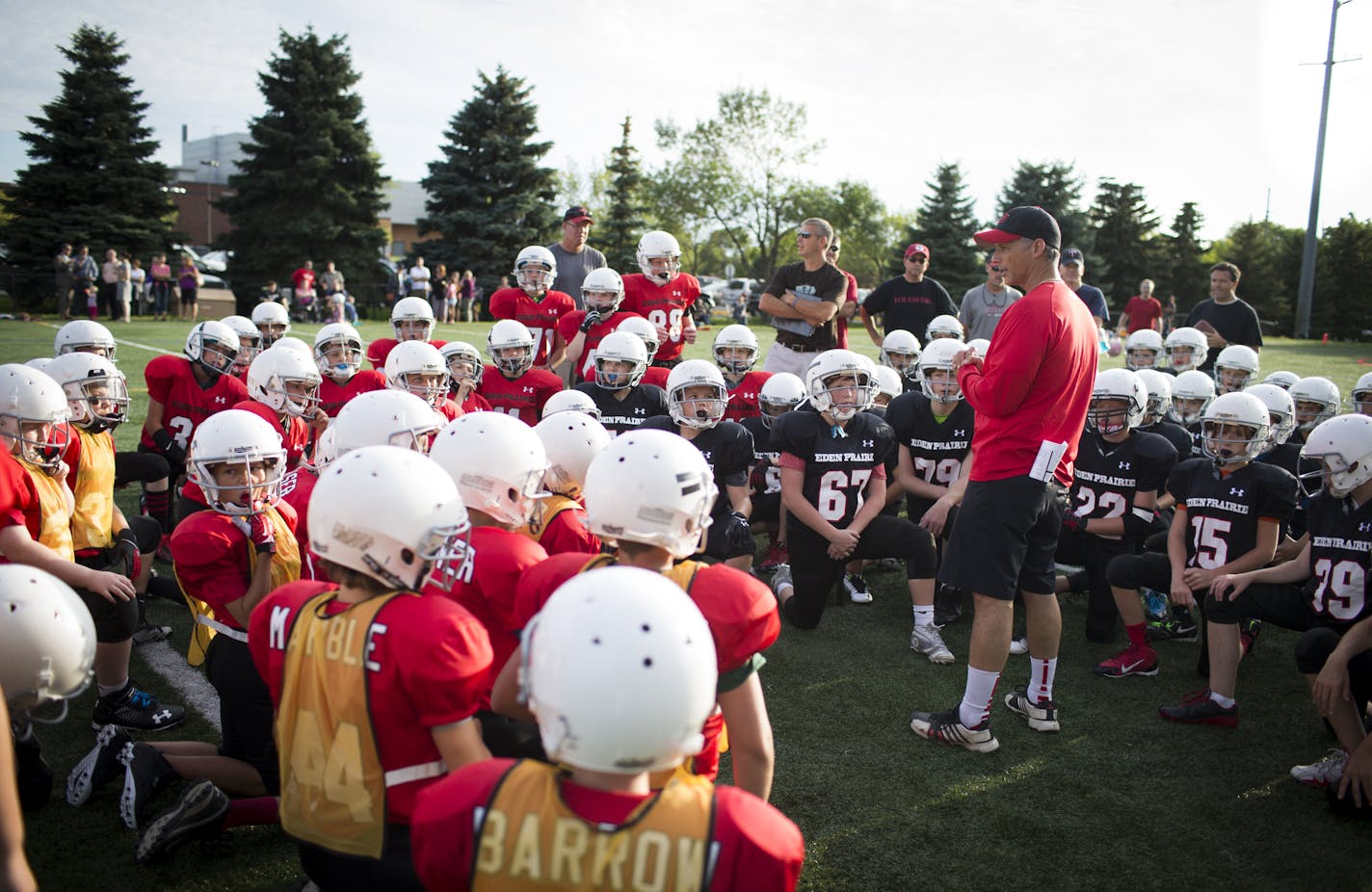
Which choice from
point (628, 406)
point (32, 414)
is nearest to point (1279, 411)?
point (628, 406)

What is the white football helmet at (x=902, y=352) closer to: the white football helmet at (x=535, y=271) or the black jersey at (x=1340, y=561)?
the white football helmet at (x=535, y=271)

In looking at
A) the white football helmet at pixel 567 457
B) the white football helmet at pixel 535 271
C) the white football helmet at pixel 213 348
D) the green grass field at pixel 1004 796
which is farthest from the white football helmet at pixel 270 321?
the white football helmet at pixel 567 457

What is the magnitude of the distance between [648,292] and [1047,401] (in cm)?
461

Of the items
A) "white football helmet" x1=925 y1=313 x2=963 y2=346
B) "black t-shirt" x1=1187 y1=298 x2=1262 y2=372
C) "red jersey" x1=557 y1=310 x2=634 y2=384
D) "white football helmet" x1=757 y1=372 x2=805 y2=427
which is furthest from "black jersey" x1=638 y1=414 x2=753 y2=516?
"black t-shirt" x1=1187 y1=298 x2=1262 y2=372

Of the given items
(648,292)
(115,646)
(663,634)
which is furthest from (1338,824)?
(648,292)

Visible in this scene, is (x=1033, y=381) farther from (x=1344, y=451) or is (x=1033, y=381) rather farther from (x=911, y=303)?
(x=911, y=303)

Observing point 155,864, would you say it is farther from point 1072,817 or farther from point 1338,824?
point 1338,824

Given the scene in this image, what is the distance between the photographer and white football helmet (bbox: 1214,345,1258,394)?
24.6ft

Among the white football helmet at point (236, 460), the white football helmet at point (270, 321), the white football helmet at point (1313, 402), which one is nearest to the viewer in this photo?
the white football helmet at point (236, 460)

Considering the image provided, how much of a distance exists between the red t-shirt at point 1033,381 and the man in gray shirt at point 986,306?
5.10 metres

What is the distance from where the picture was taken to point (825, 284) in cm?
777

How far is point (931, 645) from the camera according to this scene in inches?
207

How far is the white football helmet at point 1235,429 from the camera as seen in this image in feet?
16.0

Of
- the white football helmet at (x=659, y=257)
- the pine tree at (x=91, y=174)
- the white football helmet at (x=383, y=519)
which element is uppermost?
the pine tree at (x=91, y=174)
